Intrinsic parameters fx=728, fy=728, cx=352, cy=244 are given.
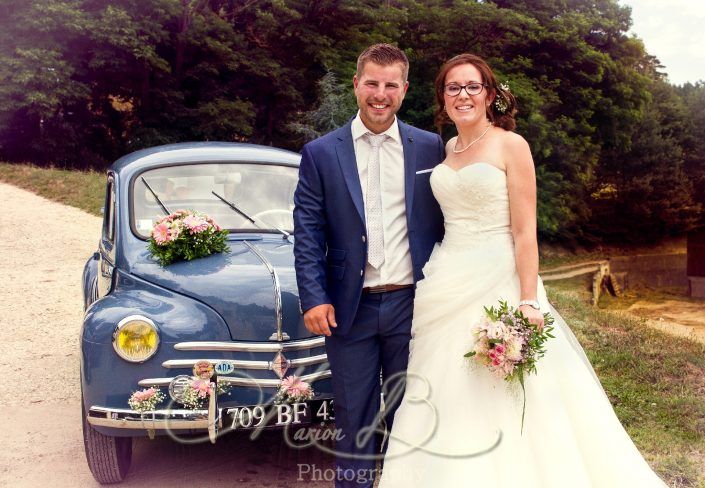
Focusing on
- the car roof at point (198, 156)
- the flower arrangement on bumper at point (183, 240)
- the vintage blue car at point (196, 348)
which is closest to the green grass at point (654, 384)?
the vintage blue car at point (196, 348)

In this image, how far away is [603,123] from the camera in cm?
3397

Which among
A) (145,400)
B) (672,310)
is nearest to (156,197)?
(145,400)

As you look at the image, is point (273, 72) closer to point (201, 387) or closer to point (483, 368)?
point (201, 387)

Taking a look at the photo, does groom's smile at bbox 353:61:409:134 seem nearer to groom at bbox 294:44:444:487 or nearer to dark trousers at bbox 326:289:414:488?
groom at bbox 294:44:444:487

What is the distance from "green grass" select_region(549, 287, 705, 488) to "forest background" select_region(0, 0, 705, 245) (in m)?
20.0

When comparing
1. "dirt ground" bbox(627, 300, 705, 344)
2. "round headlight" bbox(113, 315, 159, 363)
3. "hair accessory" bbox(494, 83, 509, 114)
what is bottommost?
"dirt ground" bbox(627, 300, 705, 344)

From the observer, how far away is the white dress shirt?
337cm

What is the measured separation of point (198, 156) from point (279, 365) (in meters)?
2.11

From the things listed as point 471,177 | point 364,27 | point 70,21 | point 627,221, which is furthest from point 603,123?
point 471,177

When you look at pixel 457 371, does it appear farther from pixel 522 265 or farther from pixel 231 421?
pixel 231 421

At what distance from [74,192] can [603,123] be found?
23987 mm

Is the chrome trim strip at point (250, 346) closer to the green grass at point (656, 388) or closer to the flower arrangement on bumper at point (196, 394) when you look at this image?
the flower arrangement on bumper at point (196, 394)

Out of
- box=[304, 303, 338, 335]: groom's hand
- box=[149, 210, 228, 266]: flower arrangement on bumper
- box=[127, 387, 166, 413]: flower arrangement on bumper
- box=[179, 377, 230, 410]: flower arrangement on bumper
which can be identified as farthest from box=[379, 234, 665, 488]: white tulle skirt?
box=[149, 210, 228, 266]: flower arrangement on bumper

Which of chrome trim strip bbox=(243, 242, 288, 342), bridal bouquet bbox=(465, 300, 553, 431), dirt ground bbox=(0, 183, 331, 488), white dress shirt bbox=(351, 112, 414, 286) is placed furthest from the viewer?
dirt ground bbox=(0, 183, 331, 488)
